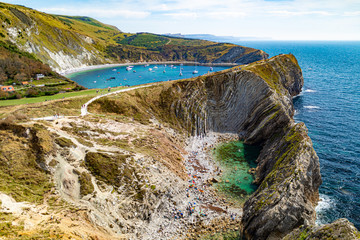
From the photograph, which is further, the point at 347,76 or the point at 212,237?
the point at 347,76

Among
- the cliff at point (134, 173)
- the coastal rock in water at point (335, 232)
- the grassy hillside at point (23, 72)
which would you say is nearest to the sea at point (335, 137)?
the cliff at point (134, 173)

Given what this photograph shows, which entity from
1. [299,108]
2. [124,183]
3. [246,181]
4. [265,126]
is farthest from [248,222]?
[299,108]

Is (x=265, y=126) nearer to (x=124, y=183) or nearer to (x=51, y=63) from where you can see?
(x=124, y=183)

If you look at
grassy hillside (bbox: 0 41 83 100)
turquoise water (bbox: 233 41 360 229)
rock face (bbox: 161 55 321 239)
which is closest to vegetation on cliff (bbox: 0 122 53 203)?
rock face (bbox: 161 55 321 239)

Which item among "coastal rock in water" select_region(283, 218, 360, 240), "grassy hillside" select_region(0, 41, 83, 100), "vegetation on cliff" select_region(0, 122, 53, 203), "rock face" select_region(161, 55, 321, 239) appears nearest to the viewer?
"coastal rock in water" select_region(283, 218, 360, 240)

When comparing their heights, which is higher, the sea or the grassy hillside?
the grassy hillside

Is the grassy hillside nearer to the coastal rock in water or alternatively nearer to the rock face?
the rock face

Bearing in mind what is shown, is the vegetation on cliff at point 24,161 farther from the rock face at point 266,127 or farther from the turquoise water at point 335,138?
the turquoise water at point 335,138
